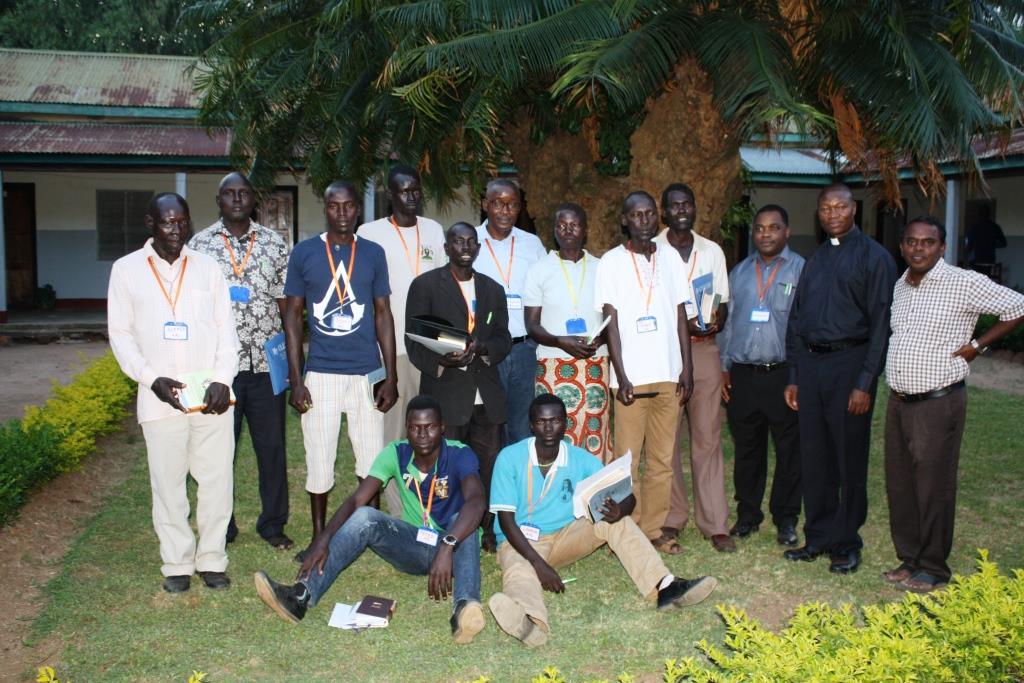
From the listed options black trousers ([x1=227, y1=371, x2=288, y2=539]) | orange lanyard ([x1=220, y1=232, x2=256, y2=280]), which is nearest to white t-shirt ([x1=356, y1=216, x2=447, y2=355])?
orange lanyard ([x1=220, y1=232, x2=256, y2=280])

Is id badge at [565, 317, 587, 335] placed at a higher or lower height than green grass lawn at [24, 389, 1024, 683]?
higher

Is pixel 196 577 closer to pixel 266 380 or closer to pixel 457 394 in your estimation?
pixel 266 380

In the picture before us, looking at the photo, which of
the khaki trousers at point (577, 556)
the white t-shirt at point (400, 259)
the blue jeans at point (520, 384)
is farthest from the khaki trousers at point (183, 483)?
the blue jeans at point (520, 384)

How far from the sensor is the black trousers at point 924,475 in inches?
182

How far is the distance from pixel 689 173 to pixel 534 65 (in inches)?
79.1

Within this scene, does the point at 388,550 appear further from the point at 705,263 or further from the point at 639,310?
the point at 705,263

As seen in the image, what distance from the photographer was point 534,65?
6266mm

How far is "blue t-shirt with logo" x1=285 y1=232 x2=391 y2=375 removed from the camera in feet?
16.4

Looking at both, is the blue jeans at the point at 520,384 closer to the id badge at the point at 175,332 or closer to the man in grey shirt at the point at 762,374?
the man in grey shirt at the point at 762,374

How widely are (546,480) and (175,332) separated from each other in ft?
6.44

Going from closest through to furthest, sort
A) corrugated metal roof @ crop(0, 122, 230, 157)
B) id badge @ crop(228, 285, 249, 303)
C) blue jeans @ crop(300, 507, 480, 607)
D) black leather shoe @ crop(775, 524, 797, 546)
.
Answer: blue jeans @ crop(300, 507, 480, 607) → id badge @ crop(228, 285, 249, 303) → black leather shoe @ crop(775, 524, 797, 546) → corrugated metal roof @ crop(0, 122, 230, 157)

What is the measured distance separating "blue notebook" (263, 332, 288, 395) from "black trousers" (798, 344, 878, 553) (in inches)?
111

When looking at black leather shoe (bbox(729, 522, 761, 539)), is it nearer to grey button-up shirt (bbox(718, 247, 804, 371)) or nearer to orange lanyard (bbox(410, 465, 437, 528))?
grey button-up shirt (bbox(718, 247, 804, 371))

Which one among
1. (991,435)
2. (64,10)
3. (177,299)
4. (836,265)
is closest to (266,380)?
(177,299)
